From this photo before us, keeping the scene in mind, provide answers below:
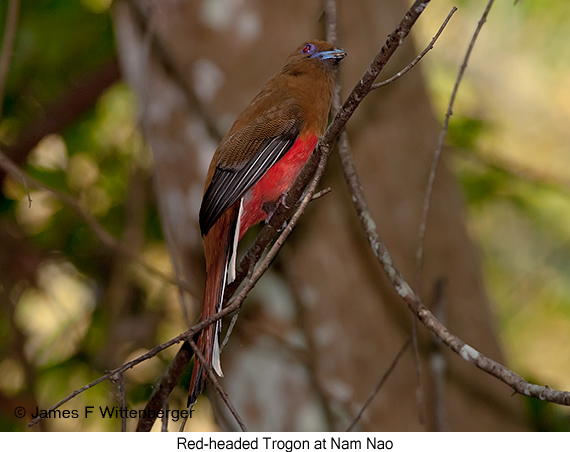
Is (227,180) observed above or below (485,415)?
above

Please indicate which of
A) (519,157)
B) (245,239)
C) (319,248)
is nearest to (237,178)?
(245,239)

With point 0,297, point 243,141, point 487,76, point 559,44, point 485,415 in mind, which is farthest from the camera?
point 487,76

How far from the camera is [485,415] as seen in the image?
9.84 ft

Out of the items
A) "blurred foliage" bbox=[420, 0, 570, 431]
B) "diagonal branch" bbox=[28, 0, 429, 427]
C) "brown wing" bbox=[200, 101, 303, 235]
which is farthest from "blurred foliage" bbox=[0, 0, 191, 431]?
"diagonal branch" bbox=[28, 0, 429, 427]

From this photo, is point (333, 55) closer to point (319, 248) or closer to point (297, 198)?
point (297, 198)

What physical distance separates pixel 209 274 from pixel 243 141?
Result: 41cm

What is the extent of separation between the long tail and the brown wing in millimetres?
102

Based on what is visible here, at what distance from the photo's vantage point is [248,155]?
179 centimetres

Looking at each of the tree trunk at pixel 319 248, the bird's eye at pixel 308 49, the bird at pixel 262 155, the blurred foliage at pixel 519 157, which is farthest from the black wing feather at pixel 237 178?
the blurred foliage at pixel 519 157

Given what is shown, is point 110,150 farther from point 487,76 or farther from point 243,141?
point 487,76

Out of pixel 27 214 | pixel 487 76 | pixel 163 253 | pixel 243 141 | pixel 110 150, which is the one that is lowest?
pixel 243 141

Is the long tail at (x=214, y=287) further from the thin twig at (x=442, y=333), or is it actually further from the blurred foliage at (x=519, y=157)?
the blurred foliage at (x=519, y=157)
